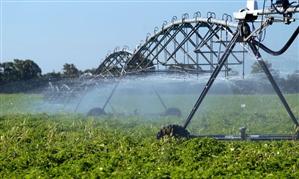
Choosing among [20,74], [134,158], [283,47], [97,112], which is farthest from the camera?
[20,74]

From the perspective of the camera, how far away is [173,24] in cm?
2567

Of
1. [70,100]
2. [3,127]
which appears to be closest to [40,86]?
[70,100]

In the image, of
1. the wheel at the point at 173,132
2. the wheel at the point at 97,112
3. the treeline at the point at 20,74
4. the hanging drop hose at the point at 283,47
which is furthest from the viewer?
the treeline at the point at 20,74

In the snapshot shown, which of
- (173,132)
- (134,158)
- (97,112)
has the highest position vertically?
(134,158)

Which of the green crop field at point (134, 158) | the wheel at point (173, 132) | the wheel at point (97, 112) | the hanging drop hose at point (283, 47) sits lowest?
the wheel at point (97, 112)

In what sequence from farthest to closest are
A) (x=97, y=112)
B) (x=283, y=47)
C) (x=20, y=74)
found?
(x=20, y=74) < (x=97, y=112) < (x=283, y=47)

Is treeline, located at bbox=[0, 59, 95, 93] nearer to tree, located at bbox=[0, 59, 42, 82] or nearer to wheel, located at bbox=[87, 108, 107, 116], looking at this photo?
tree, located at bbox=[0, 59, 42, 82]

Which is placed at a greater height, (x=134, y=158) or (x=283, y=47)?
(x=283, y=47)

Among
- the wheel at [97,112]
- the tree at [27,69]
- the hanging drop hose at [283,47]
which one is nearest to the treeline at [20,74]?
the tree at [27,69]

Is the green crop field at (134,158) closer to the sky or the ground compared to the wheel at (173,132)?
closer to the sky

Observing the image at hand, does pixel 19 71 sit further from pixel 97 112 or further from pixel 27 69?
pixel 97 112

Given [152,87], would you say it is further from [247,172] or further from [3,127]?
[247,172]

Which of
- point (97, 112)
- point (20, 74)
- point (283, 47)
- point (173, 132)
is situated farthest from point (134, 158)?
point (20, 74)

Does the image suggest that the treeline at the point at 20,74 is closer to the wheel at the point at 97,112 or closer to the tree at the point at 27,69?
the tree at the point at 27,69
